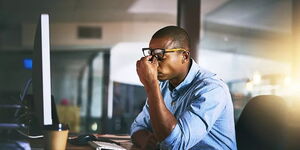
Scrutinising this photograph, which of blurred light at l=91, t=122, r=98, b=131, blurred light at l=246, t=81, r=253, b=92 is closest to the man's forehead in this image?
blurred light at l=246, t=81, r=253, b=92

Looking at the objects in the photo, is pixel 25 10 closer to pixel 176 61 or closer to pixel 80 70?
pixel 80 70

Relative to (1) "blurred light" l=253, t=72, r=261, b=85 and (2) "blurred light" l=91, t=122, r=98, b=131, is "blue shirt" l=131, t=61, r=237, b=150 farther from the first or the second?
(2) "blurred light" l=91, t=122, r=98, b=131

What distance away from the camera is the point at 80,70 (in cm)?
559

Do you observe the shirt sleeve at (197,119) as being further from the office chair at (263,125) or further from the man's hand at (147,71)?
the office chair at (263,125)

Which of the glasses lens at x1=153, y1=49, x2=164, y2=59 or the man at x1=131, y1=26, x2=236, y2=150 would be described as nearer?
the man at x1=131, y1=26, x2=236, y2=150

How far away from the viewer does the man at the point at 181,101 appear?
1343mm

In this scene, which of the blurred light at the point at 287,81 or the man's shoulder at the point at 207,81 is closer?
the man's shoulder at the point at 207,81

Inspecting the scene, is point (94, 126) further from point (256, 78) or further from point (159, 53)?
point (159, 53)

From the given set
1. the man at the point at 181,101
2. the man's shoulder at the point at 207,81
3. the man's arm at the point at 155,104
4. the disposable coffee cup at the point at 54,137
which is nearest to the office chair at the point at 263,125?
the man at the point at 181,101

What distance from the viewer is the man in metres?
1.34

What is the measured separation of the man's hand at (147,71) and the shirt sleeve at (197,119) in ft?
0.54

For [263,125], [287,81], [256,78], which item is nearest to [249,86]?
[256,78]

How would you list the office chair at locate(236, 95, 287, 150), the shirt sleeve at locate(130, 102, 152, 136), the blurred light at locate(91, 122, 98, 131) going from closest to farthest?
the office chair at locate(236, 95, 287, 150) → the shirt sleeve at locate(130, 102, 152, 136) → the blurred light at locate(91, 122, 98, 131)

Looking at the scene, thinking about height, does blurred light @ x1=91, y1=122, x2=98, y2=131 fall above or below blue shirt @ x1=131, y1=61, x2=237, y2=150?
below
